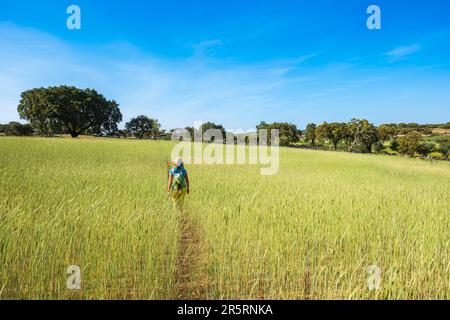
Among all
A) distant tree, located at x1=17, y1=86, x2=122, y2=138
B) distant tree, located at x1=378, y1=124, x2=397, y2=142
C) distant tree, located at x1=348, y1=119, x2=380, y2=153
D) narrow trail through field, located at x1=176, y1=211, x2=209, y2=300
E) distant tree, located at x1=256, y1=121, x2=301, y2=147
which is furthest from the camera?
distant tree, located at x1=256, y1=121, x2=301, y2=147

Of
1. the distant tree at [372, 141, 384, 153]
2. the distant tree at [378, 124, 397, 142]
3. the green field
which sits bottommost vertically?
the green field

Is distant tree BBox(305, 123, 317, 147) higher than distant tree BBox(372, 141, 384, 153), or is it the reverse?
distant tree BBox(305, 123, 317, 147)

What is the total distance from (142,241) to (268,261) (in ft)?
7.13

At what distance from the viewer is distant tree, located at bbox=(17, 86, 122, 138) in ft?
169

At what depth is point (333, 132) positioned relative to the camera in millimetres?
73750

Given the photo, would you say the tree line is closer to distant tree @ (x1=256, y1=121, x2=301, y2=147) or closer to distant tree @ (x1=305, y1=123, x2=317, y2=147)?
distant tree @ (x1=256, y1=121, x2=301, y2=147)

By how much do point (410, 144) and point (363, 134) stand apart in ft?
37.6

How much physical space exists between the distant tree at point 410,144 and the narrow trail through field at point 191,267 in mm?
70570

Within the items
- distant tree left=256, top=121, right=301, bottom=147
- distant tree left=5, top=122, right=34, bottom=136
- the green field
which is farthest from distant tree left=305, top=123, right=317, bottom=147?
distant tree left=5, top=122, right=34, bottom=136

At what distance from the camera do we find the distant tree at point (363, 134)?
68.1 m

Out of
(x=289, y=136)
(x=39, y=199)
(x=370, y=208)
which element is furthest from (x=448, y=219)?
(x=289, y=136)

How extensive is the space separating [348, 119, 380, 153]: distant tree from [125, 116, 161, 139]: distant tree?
64727mm
